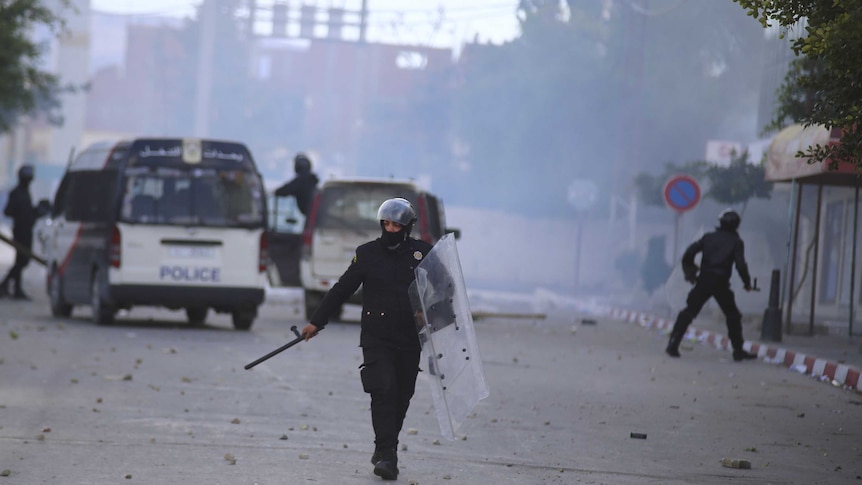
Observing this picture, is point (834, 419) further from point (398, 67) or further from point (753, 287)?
point (398, 67)

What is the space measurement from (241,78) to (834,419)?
12197 cm

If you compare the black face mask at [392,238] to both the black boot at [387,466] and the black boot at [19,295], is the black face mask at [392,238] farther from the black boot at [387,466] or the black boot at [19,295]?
the black boot at [19,295]

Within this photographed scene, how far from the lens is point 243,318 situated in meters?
19.5

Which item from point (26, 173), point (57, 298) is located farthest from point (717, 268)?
point (26, 173)

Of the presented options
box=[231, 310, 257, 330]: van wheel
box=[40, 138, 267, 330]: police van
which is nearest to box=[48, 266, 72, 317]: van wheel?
box=[40, 138, 267, 330]: police van

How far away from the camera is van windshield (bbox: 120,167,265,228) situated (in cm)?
1866

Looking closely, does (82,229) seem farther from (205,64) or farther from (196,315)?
(205,64)

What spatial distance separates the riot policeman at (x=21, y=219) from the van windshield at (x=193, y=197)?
18.5ft

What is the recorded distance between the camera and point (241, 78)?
132 metres

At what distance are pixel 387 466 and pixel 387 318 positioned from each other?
0.84 m

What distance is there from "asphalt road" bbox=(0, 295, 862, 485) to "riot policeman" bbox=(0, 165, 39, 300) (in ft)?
19.0

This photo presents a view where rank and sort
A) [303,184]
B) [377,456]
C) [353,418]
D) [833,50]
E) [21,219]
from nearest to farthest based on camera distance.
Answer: [377,456]
[833,50]
[353,418]
[303,184]
[21,219]

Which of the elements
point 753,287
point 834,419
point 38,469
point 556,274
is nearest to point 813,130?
point 753,287

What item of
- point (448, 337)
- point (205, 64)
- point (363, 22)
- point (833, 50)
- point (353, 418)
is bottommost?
point (353, 418)
